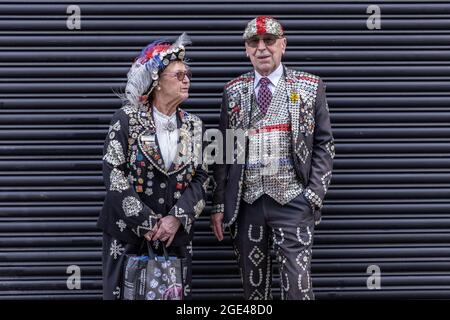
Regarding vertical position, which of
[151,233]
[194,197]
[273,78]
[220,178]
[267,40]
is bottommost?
[151,233]

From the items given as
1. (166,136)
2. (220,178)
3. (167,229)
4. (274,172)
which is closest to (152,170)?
(166,136)

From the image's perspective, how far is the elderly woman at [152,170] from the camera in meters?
5.26

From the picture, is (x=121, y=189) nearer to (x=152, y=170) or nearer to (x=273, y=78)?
(x=152, y=170)

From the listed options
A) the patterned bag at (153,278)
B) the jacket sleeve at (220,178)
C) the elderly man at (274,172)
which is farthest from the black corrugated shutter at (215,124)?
the patterned bag at (153,278)

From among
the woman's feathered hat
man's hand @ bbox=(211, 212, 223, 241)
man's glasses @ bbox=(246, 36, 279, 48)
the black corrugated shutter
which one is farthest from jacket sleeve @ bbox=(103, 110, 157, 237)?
man's glasses @ bbox=(246, 36, 279, 48)

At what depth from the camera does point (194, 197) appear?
17.7 feet

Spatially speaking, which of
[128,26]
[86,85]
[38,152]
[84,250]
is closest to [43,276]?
[84,250]

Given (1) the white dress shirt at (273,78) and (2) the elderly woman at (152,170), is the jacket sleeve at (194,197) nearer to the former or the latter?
(2) the elderly woman at (152,170)

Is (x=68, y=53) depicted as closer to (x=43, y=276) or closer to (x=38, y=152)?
(x=38, y=152)

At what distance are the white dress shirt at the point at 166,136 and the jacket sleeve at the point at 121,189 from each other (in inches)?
8.9

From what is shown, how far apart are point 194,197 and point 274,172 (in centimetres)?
58

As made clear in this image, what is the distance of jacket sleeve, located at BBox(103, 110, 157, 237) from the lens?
5207 millimetres

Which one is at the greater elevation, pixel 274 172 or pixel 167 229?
pixel 274 172

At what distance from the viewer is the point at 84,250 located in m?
6.25
